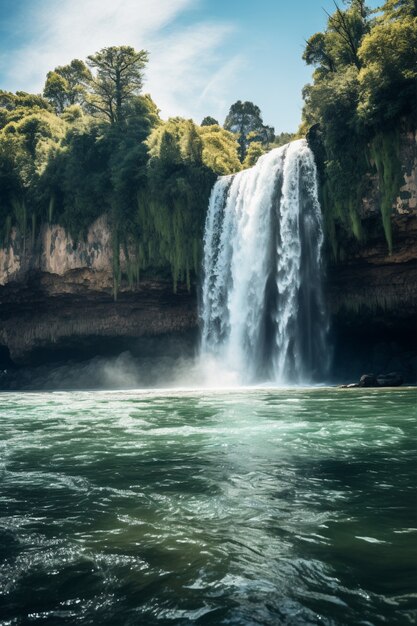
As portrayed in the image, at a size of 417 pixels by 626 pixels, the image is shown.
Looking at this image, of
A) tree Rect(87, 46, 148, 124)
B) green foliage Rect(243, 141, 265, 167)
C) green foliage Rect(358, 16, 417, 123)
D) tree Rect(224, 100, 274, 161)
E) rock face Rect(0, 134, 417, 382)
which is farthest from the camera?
tree Rect(224, 100, 274, 161)

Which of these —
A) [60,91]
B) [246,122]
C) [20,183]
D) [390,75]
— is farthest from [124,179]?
[246,122]

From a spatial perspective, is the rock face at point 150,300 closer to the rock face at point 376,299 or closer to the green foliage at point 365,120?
the rock face at point 376,299

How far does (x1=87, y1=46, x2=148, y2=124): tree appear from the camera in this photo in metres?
37.2

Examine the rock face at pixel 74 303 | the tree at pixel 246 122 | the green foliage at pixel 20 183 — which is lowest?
the rock face at pixel 74 303

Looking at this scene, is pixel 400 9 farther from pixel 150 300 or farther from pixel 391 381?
pixel 150 300

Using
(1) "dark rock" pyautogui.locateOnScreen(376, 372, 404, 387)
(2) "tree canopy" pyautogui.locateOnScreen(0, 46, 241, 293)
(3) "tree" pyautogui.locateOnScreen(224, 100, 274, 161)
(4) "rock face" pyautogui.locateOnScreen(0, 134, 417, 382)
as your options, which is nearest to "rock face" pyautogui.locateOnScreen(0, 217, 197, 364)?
(4) "rock face" pyautogui.locateOnScreen(0, 134, 417, 382)

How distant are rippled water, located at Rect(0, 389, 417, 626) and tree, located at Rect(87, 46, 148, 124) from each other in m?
34.1

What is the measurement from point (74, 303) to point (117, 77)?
17.1m

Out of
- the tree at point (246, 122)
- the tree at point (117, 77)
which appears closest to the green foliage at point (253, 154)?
the tree at point (117, 77)

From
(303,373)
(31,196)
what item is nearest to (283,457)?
(303,373)

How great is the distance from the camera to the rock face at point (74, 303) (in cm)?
3081

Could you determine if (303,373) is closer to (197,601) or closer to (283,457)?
(283,457)

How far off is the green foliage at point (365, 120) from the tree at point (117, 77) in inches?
715

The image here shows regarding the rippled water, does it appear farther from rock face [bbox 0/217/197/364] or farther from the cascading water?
rock face [bbox 0/217/197/364]
